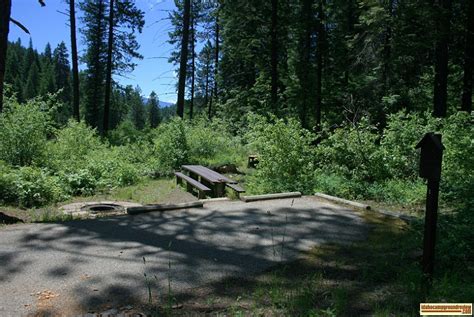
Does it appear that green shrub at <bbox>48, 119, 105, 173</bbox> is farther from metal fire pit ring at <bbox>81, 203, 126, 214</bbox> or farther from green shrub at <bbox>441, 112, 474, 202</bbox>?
green shrub at <bbox>441, 112, 474, 202</bbox>

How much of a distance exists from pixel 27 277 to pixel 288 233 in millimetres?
3057

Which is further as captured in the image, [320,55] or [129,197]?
[320,55]

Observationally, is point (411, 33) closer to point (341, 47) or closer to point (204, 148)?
point (341, 47)

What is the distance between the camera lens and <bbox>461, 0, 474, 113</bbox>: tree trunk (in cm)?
1434

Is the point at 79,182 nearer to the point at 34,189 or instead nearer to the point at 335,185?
the point at 34,189

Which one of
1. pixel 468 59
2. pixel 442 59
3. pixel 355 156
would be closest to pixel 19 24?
pixel 355 156

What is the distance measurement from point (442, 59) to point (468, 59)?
3450 mm

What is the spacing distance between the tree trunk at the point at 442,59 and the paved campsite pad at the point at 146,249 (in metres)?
7.33

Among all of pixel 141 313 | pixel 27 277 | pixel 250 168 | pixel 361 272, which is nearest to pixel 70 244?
pixel 27 277

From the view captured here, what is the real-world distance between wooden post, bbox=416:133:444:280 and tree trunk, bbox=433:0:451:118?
30.6 ft

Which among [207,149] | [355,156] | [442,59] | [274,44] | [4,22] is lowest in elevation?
[207,149]

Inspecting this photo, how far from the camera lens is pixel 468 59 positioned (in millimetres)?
14586

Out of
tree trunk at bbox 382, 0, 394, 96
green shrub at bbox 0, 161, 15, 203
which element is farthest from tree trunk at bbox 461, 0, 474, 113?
green shrub at bbox 0, 161, 15, 203

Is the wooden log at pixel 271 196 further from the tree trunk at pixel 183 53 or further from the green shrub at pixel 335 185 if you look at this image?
the tree trunk at pixel 183 53
